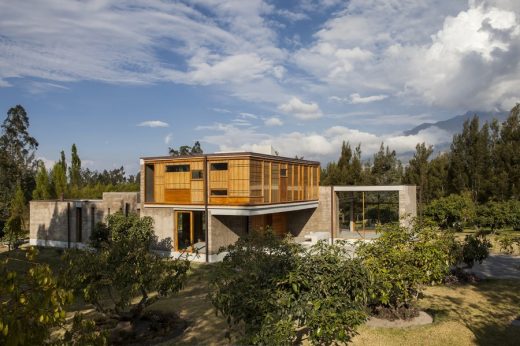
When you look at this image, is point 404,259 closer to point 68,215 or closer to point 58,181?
point 68,215

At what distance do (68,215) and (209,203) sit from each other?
1318cm

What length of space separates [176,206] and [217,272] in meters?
16.1

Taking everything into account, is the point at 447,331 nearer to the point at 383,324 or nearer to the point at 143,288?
the point at 383,324

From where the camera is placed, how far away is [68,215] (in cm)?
2941

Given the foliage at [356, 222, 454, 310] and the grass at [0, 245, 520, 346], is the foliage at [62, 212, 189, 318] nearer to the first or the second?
the grass at [0, 245, 520, 346]

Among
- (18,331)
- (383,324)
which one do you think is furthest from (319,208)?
(18,331)

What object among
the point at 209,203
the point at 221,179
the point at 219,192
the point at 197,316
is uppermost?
the point at 221,179

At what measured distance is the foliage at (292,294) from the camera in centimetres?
752

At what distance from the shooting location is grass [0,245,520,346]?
35.5 feet

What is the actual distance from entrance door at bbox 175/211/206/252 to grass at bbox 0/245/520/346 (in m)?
6.78

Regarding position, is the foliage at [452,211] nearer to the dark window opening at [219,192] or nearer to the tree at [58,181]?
the dark window opening at [219,192]

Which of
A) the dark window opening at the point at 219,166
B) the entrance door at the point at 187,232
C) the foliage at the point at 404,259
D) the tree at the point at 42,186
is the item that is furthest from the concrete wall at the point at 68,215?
the foliage at the point at 404,259

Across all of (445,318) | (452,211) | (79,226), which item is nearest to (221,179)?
(79,226)

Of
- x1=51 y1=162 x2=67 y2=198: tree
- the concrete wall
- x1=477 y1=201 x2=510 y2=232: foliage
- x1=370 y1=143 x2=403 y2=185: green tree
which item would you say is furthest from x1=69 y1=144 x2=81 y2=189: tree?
x1=477 y1=201 x2=510 y2=232: foliage
